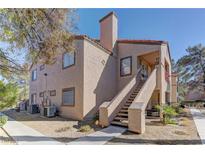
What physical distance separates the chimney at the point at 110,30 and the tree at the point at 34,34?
21.3 feet

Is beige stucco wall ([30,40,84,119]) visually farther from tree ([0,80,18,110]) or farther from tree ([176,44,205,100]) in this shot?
tree ([176,44,205,100])

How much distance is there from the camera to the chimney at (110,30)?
41.2 feet

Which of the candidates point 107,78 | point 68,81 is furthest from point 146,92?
point 68,81

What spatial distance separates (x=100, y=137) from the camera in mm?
6441

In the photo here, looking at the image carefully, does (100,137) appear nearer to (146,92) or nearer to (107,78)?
(146,92)

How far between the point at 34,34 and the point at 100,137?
4055mm

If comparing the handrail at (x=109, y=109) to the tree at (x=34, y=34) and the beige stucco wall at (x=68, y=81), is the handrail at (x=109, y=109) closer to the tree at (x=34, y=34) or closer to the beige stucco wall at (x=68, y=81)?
the beige stucco wall at (x=68, y=81)

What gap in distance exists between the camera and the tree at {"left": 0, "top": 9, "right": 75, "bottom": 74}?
5320 mm

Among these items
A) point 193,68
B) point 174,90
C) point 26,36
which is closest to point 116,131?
point 26,36

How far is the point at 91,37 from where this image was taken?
1076 centimetres

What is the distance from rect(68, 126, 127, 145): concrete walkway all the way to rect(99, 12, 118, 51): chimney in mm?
6678
